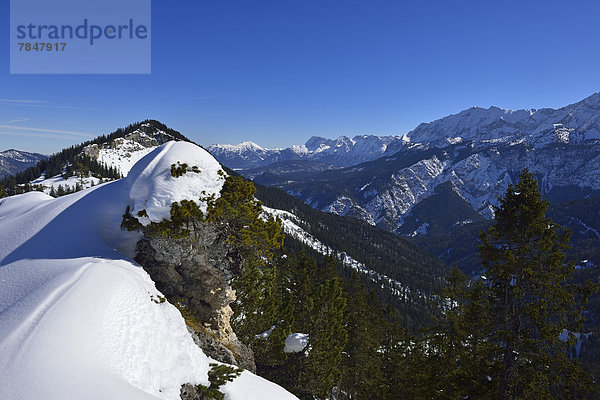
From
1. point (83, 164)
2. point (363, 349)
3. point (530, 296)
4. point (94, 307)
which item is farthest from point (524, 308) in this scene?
point (83, 164)

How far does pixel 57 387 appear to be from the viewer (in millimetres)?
6711

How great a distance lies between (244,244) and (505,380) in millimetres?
16279

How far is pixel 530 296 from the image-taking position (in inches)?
656

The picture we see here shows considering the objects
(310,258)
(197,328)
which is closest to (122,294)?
(197,328)

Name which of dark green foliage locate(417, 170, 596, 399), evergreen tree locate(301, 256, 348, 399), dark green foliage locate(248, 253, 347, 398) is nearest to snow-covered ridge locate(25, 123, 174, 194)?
dark green foliage locate(248, 253, 347, 398)

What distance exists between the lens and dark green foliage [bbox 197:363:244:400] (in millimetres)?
10828

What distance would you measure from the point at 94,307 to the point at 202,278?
A: 7386mm

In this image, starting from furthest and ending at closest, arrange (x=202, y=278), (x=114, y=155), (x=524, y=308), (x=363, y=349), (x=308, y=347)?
(x=114, y=155)
(x=363, y=349)
(x=308, y=347)
(x=202, y=278)
(x=524, y=308)

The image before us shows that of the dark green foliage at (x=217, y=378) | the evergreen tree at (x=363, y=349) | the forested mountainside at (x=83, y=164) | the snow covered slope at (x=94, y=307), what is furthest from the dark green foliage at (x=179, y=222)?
the forested mountainside at (x=83, y=164)

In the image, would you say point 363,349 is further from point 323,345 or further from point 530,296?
point 530,296

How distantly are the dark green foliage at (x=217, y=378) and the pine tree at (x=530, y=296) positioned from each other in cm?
1393

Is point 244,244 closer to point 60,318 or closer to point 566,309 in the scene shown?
point 60,318

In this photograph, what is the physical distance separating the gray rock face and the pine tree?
14881 mm

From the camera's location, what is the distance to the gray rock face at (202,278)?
15227 mm
